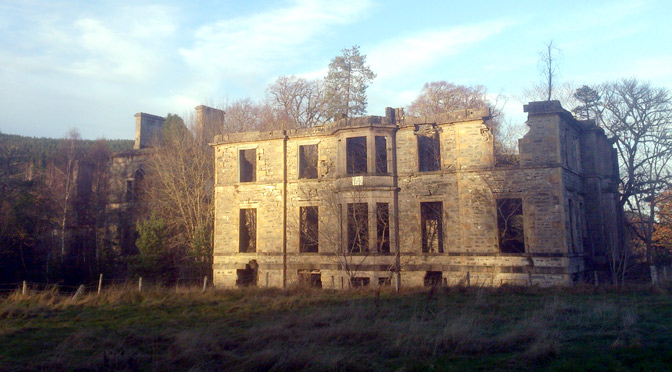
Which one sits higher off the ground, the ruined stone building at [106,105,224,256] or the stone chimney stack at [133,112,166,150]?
the stone chimney stack at [133,112,166,150]

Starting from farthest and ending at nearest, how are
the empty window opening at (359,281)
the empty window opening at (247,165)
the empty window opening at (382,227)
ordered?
the empty window opening at (247,165), the empty window opening at (382,227), the empty window opening at (359,281)

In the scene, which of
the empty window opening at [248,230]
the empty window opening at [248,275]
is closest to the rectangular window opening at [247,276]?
the empty window opening at [248,275]

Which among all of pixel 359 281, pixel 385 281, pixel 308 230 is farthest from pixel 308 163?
pixel 385 281

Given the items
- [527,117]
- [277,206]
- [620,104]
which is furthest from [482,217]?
[620,104]

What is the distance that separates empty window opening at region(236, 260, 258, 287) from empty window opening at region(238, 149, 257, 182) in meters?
4.73

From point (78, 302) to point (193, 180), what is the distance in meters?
14.8

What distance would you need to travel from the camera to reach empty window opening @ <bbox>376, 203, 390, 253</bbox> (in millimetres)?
23438

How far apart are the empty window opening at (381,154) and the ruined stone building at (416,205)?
0.06 metres

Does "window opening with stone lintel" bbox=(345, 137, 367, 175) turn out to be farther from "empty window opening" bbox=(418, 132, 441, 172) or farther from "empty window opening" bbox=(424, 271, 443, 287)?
"empty window opening" bbox=(424, 271, 443, 287)

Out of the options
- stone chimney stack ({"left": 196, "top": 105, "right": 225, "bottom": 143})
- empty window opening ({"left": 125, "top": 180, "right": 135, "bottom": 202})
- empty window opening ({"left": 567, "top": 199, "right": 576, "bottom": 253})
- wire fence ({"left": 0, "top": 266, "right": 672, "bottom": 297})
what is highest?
stone chimney stack ({"left": 196, "top": 105, "right": 225, "bottom": 143})

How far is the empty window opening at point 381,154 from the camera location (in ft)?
79.9

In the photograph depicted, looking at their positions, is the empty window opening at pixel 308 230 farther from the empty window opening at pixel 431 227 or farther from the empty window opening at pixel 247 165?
the empty window opening at pixel 431 227

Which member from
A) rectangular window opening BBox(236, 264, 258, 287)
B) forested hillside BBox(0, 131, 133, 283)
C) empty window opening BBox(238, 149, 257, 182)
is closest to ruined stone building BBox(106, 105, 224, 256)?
forested hillside BBox(0, 131, 133, 283)

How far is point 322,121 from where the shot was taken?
126 ft
